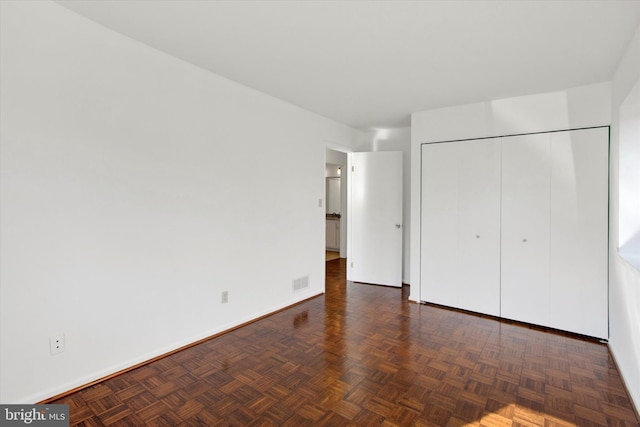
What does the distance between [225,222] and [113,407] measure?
5.46 ft

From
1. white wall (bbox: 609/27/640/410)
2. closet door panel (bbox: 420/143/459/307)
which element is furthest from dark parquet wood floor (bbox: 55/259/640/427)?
closet door panel (bbox: 420/143/459/307)

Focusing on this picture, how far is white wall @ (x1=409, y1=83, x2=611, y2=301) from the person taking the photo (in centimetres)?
315

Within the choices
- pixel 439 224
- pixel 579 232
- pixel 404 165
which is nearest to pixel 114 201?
pixel 439 224

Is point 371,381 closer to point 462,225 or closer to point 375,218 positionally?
point 462,225

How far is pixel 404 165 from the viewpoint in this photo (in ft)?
16.9

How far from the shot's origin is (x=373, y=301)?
4258 millimetres

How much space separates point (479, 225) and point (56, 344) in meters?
4.00

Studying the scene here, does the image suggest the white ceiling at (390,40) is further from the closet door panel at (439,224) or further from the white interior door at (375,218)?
the white interior door at (375,218)

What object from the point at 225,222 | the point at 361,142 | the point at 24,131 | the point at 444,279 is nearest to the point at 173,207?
the point at 225,222

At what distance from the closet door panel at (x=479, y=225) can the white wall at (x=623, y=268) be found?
3.20 ft

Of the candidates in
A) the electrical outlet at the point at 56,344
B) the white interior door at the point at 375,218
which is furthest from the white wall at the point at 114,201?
the white interior door at the point at 375,218

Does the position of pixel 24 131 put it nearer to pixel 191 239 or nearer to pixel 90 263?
pixel 90 263

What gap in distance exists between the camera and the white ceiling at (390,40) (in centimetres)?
201

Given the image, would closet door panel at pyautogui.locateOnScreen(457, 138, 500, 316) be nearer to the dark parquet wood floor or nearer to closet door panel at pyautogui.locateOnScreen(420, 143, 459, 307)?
closet door panel at pyautogui.locateOnScreen(420, 143, 459, 307)
